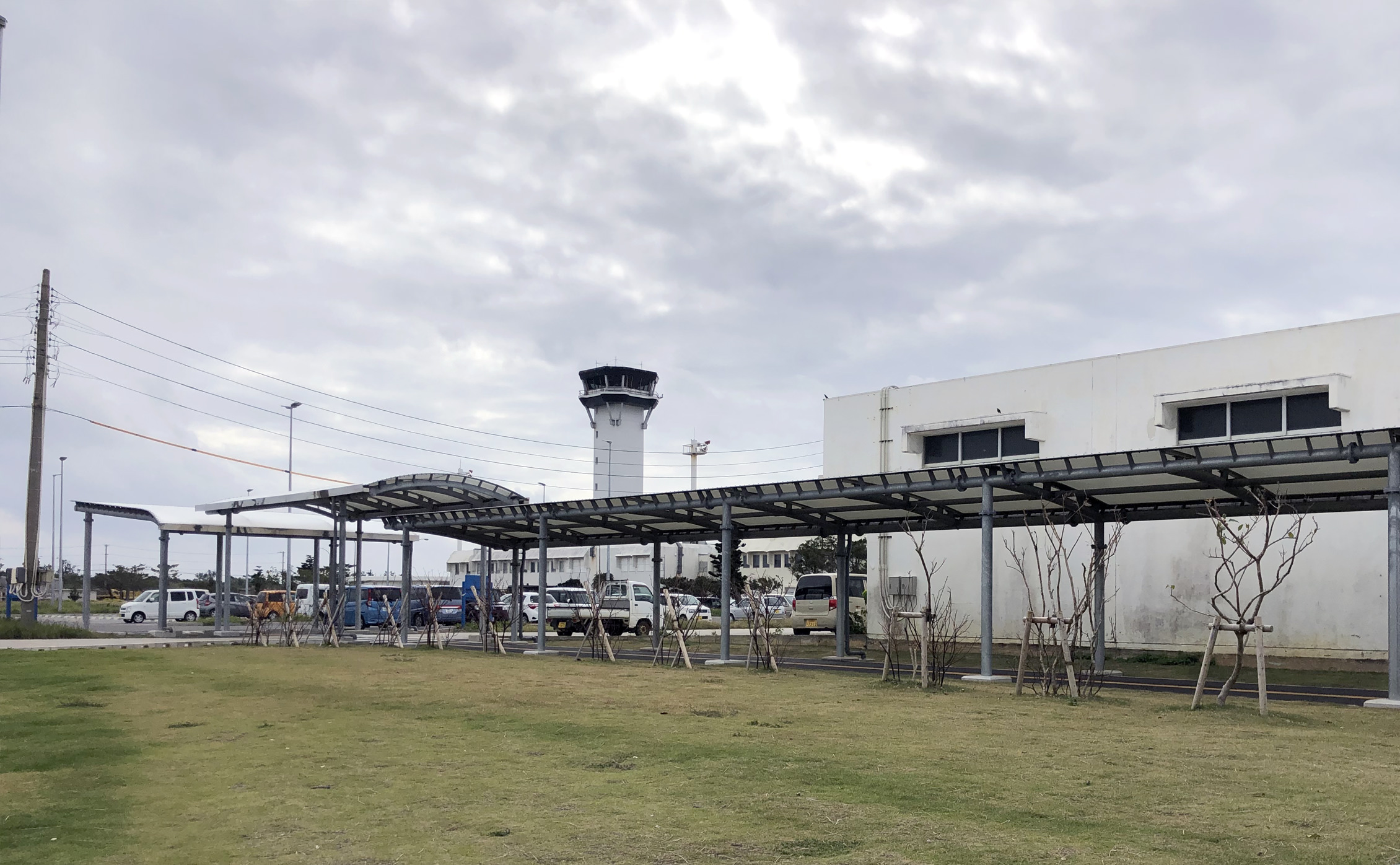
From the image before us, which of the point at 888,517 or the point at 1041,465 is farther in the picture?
the point at 888,517

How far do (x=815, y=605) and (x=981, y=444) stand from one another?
10075 millimetres

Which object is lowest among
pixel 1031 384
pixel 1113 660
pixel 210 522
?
pixel 1113 660

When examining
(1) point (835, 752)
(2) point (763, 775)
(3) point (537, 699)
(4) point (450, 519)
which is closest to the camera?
(2) point (763, 775)

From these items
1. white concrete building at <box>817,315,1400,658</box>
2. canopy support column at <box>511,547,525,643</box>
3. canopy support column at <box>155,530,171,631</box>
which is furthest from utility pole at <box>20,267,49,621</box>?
white concrete building at <box>817,315,1400,658</box>

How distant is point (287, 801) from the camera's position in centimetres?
761

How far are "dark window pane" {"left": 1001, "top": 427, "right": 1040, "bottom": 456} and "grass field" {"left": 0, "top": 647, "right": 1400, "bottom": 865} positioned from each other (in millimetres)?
11251

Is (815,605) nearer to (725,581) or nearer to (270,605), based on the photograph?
(725,581)

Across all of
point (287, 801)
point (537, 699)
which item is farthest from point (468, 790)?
point (537, 699)

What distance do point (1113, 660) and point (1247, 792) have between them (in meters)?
15.2

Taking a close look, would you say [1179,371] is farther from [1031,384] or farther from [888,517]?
[888,517]

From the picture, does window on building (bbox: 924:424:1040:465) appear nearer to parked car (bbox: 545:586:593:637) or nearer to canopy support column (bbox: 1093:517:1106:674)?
canopy support column (bbox: 1093:517:1106:674)

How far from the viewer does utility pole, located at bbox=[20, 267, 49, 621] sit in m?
29.3

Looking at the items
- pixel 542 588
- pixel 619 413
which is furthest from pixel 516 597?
pixel 619 413

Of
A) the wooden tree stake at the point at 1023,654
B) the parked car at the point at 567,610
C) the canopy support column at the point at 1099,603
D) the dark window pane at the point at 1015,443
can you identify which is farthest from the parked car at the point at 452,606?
the wooden tree stake at the point at 1023,654
